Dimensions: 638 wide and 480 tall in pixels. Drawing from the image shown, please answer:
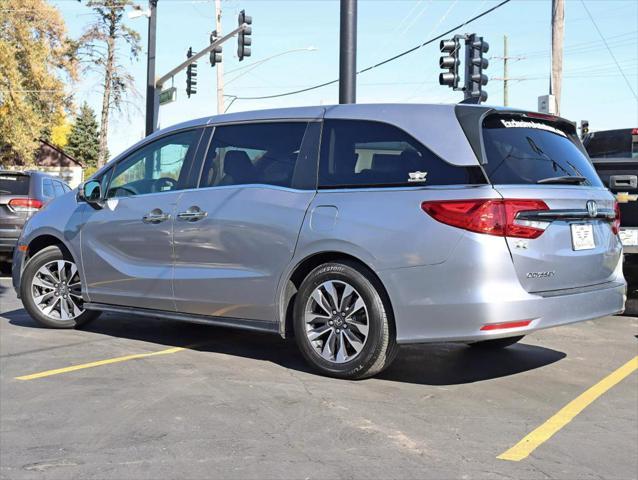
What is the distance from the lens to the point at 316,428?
3.89m

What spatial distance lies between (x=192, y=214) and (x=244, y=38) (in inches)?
637

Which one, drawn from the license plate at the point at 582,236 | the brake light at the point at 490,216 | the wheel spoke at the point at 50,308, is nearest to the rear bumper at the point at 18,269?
the wheel spoke at the point at 50,308

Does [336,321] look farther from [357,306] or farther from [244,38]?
[244,38]

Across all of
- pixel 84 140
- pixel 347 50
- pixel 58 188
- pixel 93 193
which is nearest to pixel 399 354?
pixel 93 193

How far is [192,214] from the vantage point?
556 centimetres

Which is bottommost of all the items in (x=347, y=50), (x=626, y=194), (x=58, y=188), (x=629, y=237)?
(x=629, y=237)

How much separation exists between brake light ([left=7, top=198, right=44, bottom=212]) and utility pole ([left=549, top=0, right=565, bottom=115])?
11.3 m

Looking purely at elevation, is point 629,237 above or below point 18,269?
above

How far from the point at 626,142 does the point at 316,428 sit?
27.8 ft

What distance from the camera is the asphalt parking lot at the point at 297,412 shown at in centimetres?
342

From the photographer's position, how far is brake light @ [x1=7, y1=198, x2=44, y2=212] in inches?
437

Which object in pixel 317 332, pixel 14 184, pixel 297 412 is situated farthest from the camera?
pixel 14 184

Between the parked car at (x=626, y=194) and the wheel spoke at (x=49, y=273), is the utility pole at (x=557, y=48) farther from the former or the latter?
the wheel spoke at (x=49, y=273)

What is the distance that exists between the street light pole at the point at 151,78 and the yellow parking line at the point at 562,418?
16611mm
